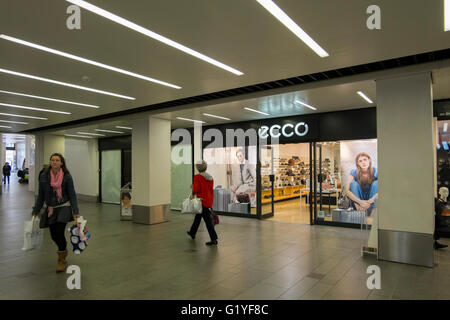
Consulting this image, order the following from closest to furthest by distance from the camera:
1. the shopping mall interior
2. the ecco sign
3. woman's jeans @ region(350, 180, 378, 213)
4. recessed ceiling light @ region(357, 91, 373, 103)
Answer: the shopping mall interior
recessed ceiling light @ region(357, 91, 373, 103)
woman's jeans @ region(350, 180, 378, 213)
the ecco sign

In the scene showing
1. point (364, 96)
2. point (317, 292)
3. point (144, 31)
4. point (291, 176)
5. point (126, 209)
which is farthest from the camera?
point (291, 176)

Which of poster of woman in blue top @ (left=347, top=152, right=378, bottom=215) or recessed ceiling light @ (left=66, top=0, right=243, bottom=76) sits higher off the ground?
recessed ceiling light @ (left=66, top=0, right=243, bottom=76)

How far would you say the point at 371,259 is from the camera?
511cm

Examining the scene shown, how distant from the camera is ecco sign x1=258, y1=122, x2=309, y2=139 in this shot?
852 cm

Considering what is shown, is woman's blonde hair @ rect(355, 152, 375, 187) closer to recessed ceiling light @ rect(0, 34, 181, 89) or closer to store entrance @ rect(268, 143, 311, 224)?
store entrance @ rect(268, 143, 311, 224)

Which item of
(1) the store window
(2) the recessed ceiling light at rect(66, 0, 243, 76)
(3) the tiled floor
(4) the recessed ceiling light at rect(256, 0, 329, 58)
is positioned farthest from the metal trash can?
(4) the recessed ceiling light at rect(256, 0, 329, 58)

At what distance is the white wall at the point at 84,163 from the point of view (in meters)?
14.3

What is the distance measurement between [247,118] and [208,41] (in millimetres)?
5356

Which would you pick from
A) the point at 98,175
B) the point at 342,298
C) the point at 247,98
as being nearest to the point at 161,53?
the point at 247,98

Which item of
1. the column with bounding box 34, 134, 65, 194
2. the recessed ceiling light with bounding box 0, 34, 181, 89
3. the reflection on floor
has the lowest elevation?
the reflection on floor

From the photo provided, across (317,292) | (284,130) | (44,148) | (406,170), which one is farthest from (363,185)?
(44,148)

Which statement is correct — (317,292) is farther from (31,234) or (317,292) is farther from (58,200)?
(31,234)

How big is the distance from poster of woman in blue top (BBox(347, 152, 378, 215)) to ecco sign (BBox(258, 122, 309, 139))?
1.57 metres

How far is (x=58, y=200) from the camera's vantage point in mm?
4383
